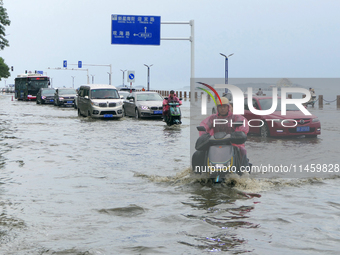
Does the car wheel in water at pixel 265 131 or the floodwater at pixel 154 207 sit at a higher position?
the car wheel in water at pixel 265 131

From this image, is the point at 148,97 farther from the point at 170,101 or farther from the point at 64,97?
the point at 64,97

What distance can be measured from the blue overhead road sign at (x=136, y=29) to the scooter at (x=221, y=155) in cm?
3225

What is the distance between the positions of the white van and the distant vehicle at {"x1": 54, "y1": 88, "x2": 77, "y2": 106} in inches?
604

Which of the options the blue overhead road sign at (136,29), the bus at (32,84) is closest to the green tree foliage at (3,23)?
the bus at (32,84)

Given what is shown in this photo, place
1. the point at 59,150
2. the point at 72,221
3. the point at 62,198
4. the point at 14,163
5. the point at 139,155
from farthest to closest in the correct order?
1. the point at 59,150
2. the point at 139,155
3. the point at 14,163
4. the point at 62,198
5. the point at 72,221

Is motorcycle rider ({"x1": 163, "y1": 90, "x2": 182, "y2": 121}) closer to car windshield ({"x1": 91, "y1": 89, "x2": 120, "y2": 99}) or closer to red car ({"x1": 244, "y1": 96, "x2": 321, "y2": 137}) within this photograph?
red car ({"x1": 244, "y1": 96, "x2": 321, "y2": 137})

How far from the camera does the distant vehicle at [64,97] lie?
44938 millimetres

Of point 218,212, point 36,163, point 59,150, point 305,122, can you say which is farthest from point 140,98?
point 218,212

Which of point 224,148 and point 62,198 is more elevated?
point 224,148

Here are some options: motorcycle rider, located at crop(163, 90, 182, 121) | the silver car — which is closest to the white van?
the silver car

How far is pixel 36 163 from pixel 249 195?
5377mm

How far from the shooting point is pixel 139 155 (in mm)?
12914

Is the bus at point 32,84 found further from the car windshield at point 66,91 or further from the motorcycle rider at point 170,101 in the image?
the motorcycle rider at point 170,101

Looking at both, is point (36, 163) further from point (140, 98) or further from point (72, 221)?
point (140, 98)
